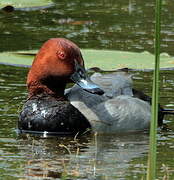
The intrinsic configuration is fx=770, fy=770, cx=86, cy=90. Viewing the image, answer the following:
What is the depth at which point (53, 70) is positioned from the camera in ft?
23.5

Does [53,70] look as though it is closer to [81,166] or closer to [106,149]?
[106,149]

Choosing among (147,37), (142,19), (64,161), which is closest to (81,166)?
(64,161)

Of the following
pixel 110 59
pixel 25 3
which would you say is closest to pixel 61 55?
pixel 110 59

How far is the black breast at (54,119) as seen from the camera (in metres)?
6.98

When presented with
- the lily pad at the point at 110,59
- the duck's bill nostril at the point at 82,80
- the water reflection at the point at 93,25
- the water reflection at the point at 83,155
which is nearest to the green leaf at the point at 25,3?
the water reflection at the point at 93,25

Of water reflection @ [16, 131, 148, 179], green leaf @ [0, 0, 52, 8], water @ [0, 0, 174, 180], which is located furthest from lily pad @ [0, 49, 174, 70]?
green leaf @ [0, 0, 52, 8]

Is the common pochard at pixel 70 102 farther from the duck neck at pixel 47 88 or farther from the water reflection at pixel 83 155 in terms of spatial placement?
the water reflection at pixel 83 155

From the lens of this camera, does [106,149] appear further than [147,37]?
No

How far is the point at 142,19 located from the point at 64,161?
7.00 meters

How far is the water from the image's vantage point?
557 centimetres

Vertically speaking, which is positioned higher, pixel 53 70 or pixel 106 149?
pixel 53 70

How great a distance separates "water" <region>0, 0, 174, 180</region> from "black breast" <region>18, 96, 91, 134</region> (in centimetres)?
12

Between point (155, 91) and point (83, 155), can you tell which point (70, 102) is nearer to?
point (83, 155)

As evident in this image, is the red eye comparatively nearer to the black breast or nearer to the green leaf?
the black breast
